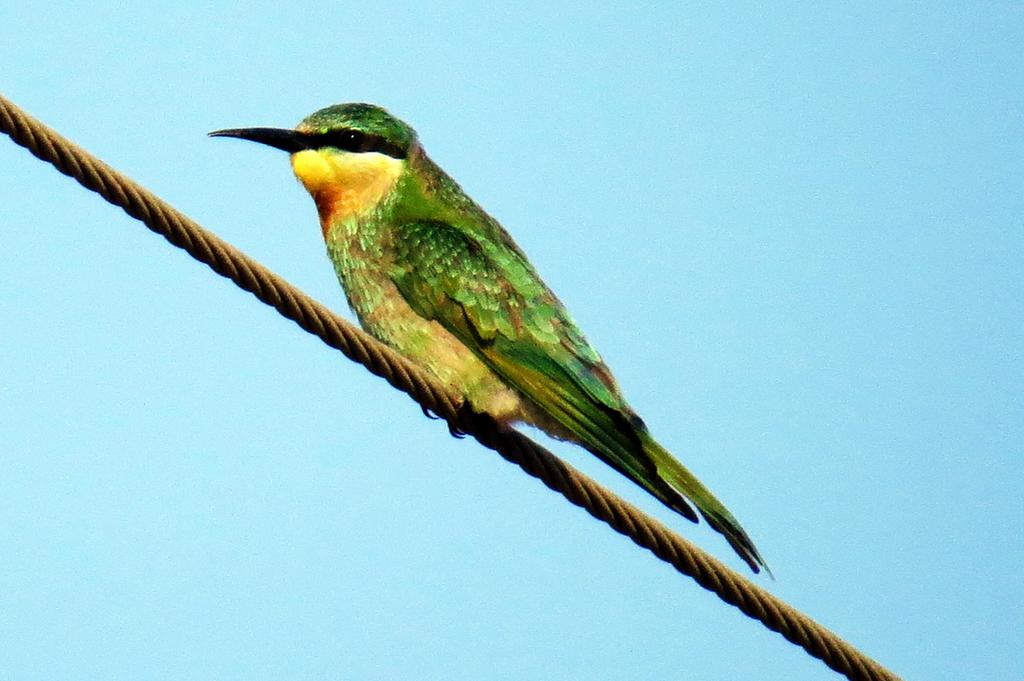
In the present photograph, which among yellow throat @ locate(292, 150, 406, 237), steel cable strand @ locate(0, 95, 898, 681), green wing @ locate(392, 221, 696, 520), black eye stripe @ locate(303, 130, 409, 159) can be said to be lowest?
steel cable strand @ locate(0, 95, 898, 681)

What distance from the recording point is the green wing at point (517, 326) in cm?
385

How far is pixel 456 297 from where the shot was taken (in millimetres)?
4203

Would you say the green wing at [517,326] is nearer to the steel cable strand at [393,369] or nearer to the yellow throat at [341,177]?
the yellow throat at [341,177]

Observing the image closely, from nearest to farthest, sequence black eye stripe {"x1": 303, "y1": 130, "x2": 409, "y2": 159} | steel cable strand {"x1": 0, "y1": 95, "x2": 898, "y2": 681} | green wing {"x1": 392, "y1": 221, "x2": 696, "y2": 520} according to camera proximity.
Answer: steel cable strand {"x1": 0, "y1": 95, "x2": 898, "y2": 681}
green wing {"x1": 392, "y1": 221, "x2": 696, "y2": 520}
black eye stripe {"x1": 303, "y1": 130, "x2": 409, "y2": 159}

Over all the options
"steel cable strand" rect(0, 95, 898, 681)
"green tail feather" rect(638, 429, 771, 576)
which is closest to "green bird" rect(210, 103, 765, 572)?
"green tail feather" rect(638, 429, 771, 576)

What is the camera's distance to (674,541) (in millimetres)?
2975

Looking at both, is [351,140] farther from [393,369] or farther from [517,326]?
[393,369]

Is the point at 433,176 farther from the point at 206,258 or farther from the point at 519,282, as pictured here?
the point at 206,258

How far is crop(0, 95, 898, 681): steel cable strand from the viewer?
257cm

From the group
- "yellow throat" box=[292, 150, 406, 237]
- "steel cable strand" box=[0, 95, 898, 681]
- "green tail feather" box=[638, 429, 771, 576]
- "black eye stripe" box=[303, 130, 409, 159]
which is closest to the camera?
"steel cable strand" box=[0, 95, 898, 681]

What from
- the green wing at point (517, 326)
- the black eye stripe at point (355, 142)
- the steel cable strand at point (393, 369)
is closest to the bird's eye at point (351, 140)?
the black eye stripe at point (355, 142)

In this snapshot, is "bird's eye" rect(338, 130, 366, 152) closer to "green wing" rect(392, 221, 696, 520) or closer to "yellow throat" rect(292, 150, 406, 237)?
"yellow throat" rect(292, 150, 406, 237)

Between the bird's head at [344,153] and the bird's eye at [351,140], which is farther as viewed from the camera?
the bird's eye at [351,140]

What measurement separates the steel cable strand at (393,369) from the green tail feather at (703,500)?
0.42 meters
